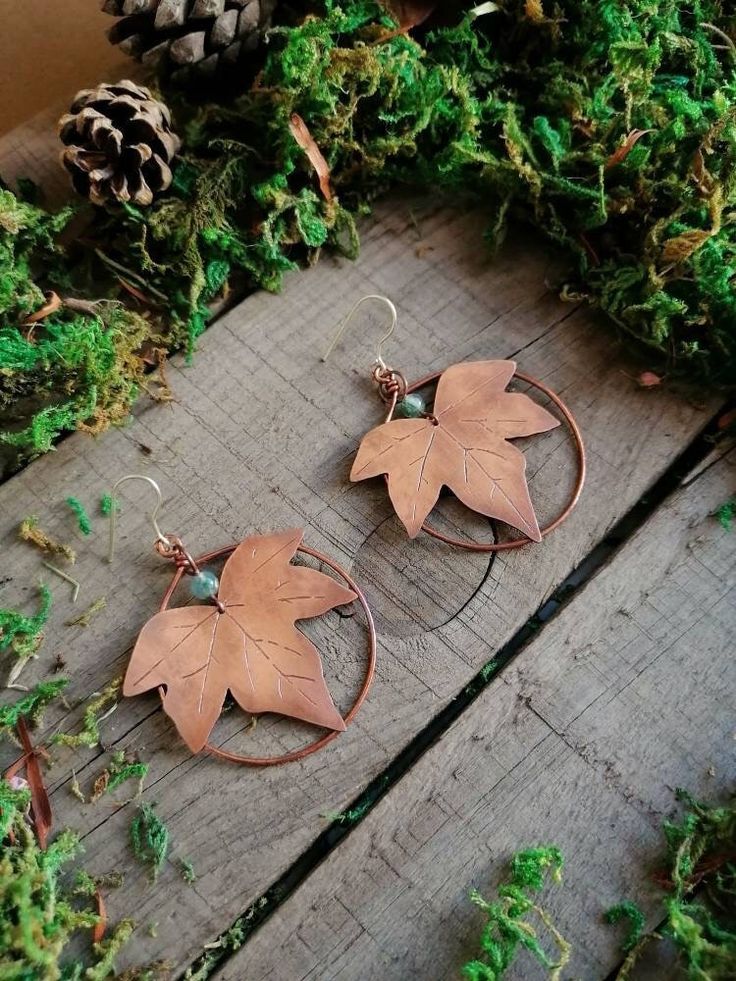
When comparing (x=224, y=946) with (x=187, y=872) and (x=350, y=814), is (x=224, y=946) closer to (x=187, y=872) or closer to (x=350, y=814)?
(x=187, y=872)

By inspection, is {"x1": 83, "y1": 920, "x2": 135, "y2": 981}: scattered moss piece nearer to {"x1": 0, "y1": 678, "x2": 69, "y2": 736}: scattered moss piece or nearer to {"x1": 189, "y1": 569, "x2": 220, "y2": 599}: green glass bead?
{"x1": 0, "y1": 678, "x2": 69, "y2": 736}: scattered moss piece

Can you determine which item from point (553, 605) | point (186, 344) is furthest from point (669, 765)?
point (186, 344)

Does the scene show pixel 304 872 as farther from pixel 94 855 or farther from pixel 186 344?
pixel 186 344

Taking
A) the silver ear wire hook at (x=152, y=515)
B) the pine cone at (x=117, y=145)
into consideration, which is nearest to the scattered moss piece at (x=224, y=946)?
the silver ear wire hook at (x=152, y=515)

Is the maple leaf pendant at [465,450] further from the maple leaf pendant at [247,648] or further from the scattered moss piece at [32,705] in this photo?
the scattered moss piece at [32,705]

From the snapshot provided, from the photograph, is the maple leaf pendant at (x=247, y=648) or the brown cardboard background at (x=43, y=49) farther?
the brown cardboard background at (x=43, y=49)

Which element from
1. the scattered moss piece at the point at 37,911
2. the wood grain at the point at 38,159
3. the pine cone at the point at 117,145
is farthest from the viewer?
the wood grain at the point at 38,159
